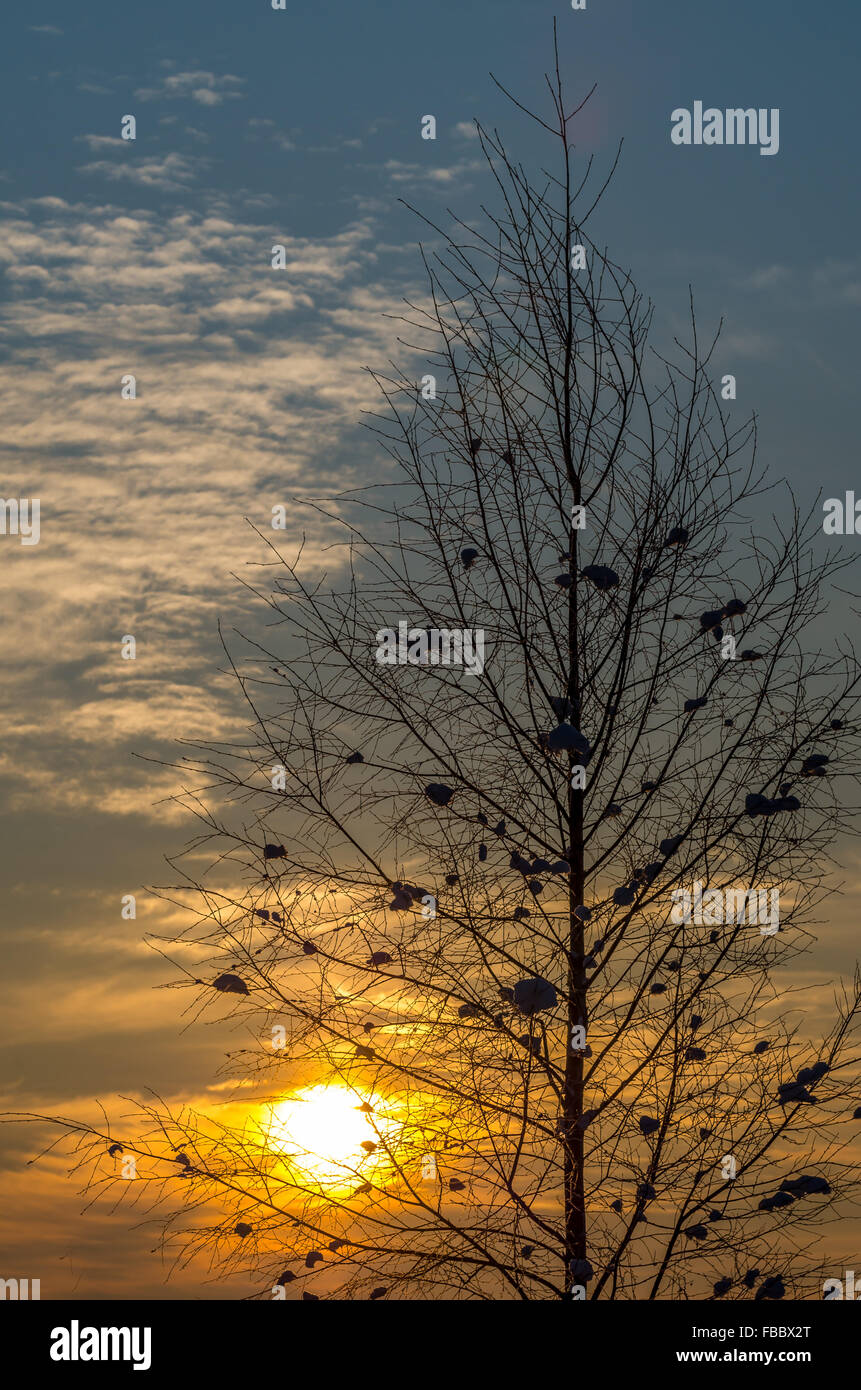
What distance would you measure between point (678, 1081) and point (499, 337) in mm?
4448

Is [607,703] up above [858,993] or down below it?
above

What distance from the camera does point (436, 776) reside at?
750 centimetres

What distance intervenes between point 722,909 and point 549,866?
116cm

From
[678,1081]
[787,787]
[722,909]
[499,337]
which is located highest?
[499,337]
